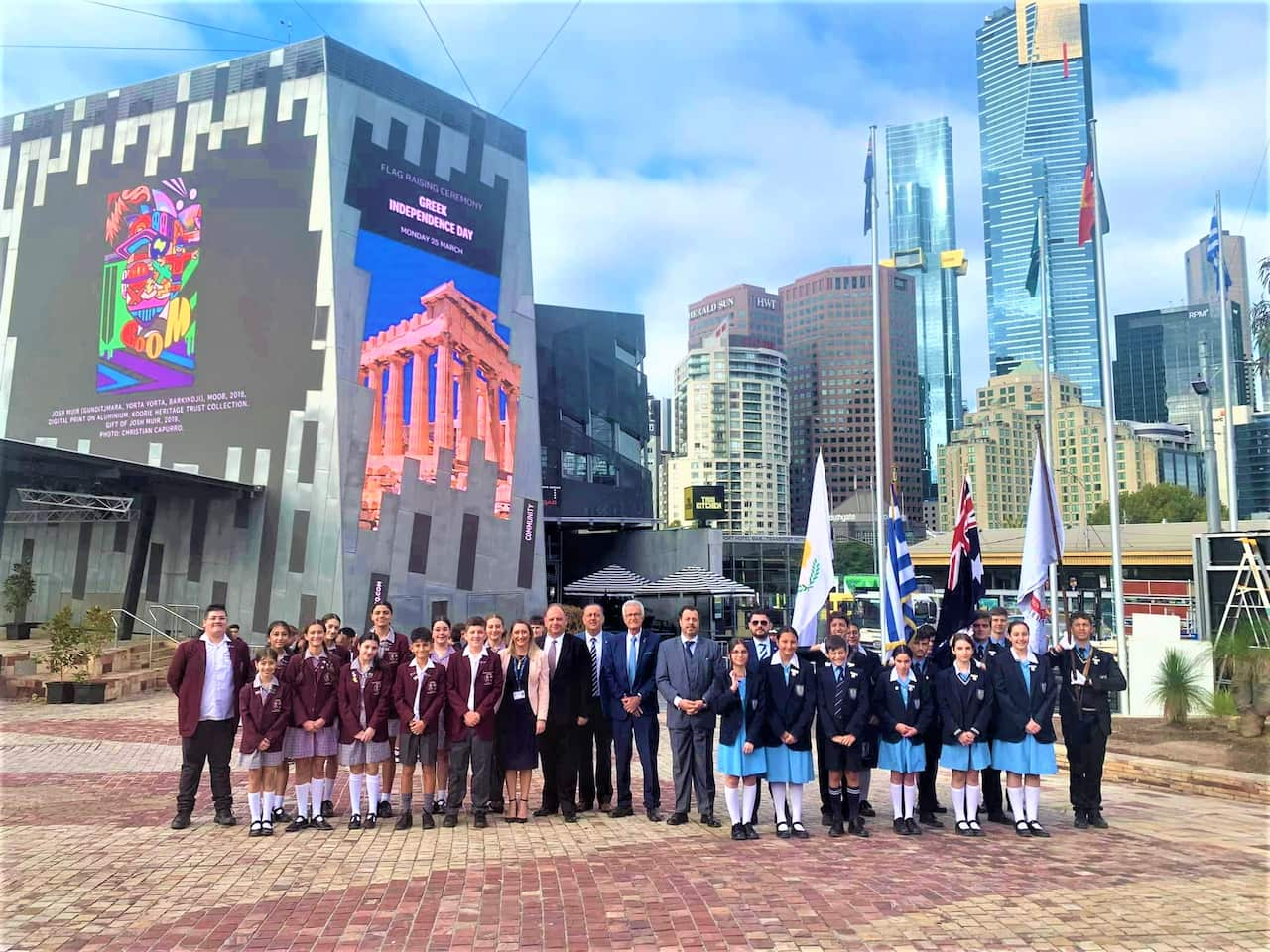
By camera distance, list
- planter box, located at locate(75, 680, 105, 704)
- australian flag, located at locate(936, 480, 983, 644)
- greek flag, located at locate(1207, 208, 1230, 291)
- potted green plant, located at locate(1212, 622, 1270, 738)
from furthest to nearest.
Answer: greek flag, located at locate(1207, 208, 1230, 291) → planter box, located at locate(75, 680, 105, 704) → potted green plant, located at locate(1212, 622, 1270, 738) → australian flag, located at locate(936, 480, 983, 644)

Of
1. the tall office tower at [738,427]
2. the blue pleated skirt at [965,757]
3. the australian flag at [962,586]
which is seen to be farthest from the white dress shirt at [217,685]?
the tall office tower at [738,427]

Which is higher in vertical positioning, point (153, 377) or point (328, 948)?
point (153, 377)

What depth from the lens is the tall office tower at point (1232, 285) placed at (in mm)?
20266

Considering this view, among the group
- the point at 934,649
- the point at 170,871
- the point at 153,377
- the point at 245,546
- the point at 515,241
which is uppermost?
the point at 515,241

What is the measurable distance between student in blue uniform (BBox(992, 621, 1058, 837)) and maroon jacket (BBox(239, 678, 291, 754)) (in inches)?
238

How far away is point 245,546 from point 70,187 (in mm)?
13213

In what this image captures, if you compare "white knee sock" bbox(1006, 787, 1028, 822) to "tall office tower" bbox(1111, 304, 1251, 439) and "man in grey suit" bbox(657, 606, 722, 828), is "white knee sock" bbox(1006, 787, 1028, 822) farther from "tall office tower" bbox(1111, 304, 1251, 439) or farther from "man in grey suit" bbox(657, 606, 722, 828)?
"tall office tower" bbox(1111, 304, 1251, 439)

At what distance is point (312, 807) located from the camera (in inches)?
320

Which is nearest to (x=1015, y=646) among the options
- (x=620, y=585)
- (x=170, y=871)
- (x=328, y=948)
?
(x=328, y=948)

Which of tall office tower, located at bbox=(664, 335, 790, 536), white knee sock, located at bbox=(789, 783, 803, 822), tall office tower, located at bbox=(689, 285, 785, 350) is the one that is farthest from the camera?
tall office tower, located at bbox=(689, 285, 785, 350)

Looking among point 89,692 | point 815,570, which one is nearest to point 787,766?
point 815,570

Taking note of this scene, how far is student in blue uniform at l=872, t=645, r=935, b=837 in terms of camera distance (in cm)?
818

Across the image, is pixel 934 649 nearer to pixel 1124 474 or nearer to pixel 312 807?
pixel 312 807

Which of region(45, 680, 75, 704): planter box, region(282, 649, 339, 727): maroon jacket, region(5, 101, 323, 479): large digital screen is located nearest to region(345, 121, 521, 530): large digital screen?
region(5, 101, 323, 479): large digital screen
